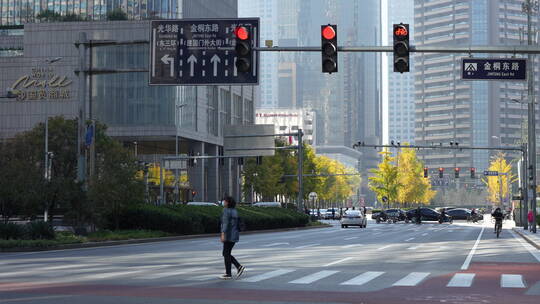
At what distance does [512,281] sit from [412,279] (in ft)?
6.70

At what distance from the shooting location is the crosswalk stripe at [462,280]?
1744 centimetres

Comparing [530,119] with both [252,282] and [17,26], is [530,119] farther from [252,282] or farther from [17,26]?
Answer: [17,26]

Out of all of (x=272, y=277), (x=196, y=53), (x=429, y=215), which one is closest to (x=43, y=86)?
(x=429, y=215)

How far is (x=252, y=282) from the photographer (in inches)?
690

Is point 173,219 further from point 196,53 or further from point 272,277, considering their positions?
point 272,277

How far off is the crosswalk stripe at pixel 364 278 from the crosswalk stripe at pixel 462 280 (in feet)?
5.45

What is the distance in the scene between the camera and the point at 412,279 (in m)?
18.5

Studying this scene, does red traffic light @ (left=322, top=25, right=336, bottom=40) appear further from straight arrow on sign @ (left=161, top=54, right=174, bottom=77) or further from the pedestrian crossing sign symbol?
straight arrow on sign @ (left=161, top=54, right=174, bottom=77)

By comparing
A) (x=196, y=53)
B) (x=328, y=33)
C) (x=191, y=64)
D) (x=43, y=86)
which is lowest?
(x=328, y=33)

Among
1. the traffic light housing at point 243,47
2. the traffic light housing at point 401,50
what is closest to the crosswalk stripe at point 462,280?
the traffic light housing at point 401,50

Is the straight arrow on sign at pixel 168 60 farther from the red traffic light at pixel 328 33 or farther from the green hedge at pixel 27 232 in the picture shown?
the red traffic light at pixel 328 33

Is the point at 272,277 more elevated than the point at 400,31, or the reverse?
the point at 400,31

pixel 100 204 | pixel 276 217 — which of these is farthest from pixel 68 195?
pixel 276 217

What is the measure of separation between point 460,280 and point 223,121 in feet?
342
